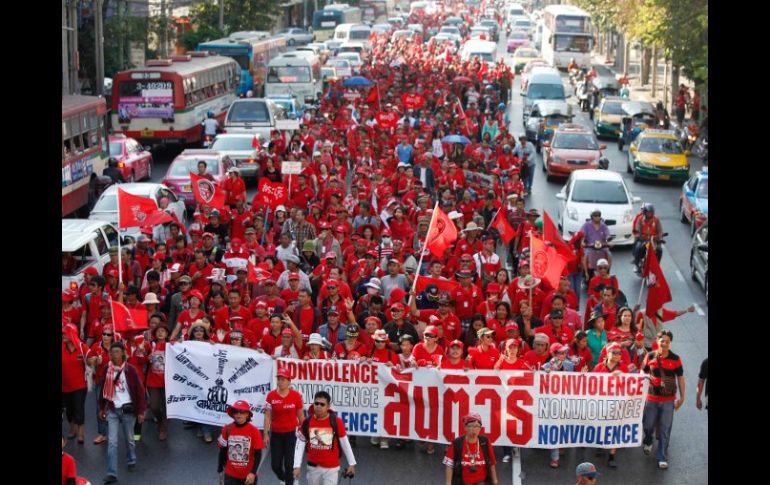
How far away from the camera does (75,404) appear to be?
46.6ft

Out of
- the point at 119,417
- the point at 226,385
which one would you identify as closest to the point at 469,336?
the point at 226,385

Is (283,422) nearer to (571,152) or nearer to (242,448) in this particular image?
(242,448)

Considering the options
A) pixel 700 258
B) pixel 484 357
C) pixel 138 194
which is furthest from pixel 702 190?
pixel 484 357

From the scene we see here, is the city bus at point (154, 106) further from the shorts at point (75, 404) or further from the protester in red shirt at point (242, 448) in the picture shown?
the protester in red shirt at point (242, 448)

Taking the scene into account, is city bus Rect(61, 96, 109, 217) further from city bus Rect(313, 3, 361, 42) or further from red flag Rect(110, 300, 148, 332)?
city bus Rect(313, 3, 361, 42)

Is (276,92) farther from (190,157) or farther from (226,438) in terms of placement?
(226,438)

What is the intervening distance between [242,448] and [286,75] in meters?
36.5

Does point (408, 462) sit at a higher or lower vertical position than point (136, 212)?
lower

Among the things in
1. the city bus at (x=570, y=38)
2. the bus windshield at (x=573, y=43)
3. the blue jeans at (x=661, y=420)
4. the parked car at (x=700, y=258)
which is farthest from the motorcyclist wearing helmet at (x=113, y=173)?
the bus windshield at (x=573, y=43)

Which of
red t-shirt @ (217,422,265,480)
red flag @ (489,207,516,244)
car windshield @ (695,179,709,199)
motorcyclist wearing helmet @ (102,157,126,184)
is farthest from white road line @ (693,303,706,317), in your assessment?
motorcyclist wearing helmet @ (102,157,126,184)

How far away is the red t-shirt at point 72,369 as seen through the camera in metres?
14.0

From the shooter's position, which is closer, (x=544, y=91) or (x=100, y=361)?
(x=100, y=361)

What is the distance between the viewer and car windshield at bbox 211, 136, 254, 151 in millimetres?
31297

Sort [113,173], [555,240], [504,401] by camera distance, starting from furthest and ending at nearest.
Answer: [113,173] < [555,240] < [504,401]
